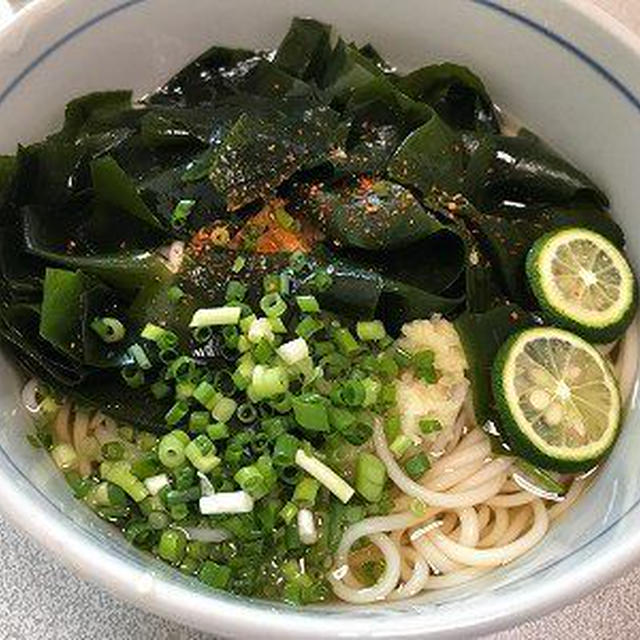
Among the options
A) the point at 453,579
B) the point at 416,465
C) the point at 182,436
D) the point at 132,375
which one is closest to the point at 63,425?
the point at 132,375

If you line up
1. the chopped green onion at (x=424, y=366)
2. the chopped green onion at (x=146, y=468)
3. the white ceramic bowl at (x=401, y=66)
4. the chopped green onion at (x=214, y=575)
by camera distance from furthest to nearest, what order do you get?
1. the chopped green onion at (x=424, y=366)
2. the chopped green onion at (x=146, y=468)
3. the chopped green onion at (x=214, y=575)
4. the white ceramic bowl at (x=401, y=66)

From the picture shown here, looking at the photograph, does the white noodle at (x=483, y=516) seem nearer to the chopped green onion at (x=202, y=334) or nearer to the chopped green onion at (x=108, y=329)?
the chopped green onion at (x=202, y=334)

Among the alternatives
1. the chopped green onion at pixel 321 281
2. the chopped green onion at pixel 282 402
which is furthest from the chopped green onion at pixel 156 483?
the chopped green onion at pixel 321 281

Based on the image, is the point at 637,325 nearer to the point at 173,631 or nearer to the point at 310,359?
the point at 310,359

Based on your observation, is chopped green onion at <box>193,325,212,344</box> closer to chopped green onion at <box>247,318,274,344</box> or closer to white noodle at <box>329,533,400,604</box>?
chopped green onion at <box>247,318,274,344</box>

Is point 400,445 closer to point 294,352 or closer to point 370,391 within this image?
point 370,391

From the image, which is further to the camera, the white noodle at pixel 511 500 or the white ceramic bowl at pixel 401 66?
the white noodle at pixel 511 500

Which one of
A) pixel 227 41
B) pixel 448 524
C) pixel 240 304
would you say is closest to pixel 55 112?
pixel 227 41
